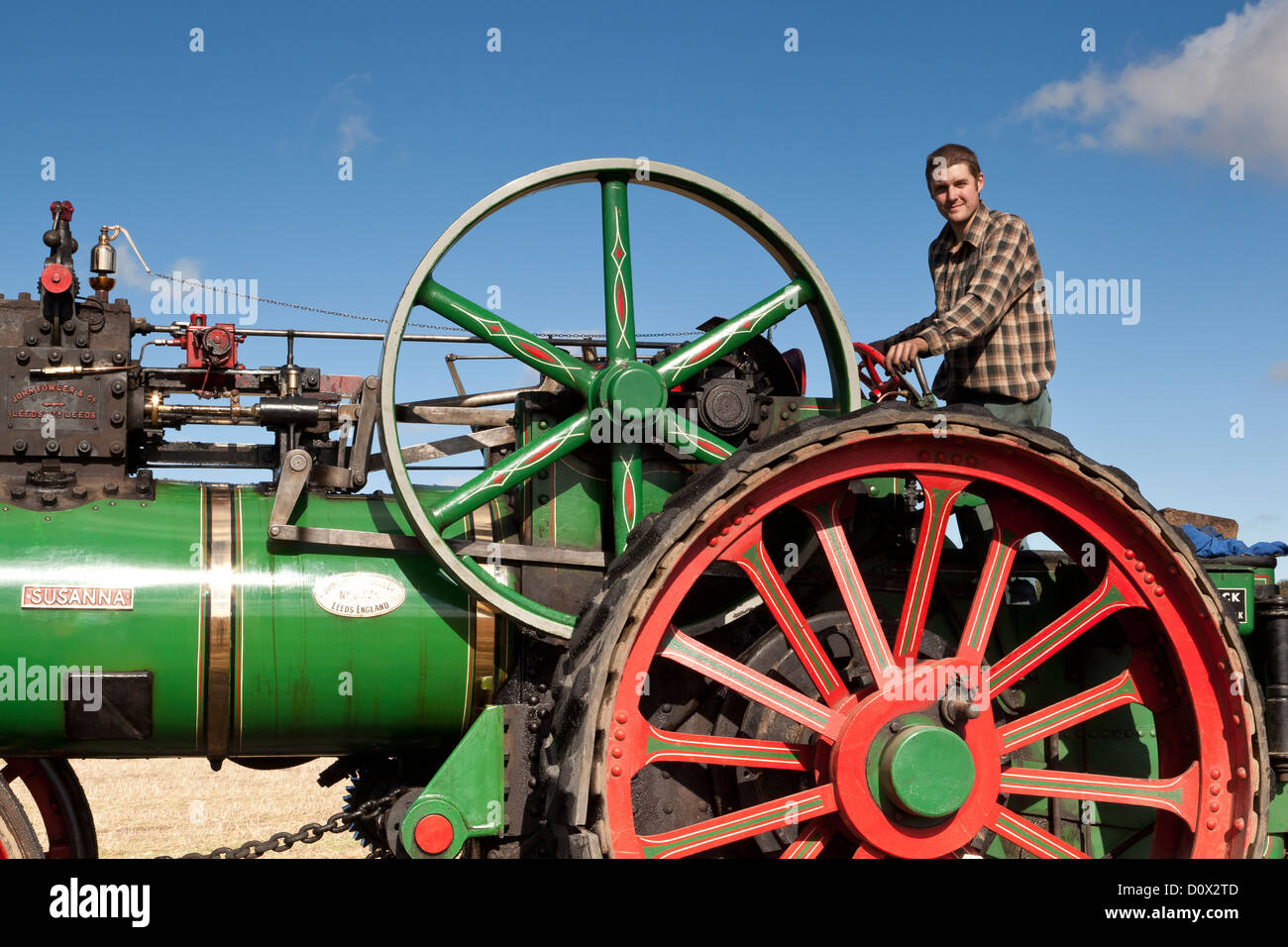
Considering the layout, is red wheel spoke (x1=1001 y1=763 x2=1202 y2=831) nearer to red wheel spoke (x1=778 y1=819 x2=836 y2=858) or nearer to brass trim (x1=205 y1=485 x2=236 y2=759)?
red wheel spoke (x1=778 y1=819 x2=836 y2=858)

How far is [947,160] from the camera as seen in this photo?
491 cm

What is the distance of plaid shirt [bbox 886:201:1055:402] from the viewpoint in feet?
14.8

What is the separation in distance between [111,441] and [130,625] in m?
0.73

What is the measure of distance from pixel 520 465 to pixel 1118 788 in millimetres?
2280

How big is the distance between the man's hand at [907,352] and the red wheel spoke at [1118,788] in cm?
151

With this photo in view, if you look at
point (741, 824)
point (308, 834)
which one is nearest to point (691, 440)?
point (741, 824)

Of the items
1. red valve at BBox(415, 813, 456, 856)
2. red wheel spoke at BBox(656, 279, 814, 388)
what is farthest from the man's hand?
red valve at BBox(415, 813, 456, 856)

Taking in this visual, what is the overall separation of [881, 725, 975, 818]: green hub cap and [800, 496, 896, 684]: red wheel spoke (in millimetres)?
218

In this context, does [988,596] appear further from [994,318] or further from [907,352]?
[994,318]

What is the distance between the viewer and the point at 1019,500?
395cm

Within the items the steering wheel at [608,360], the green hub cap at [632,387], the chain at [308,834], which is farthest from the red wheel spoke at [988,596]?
the chain at [308,834]
